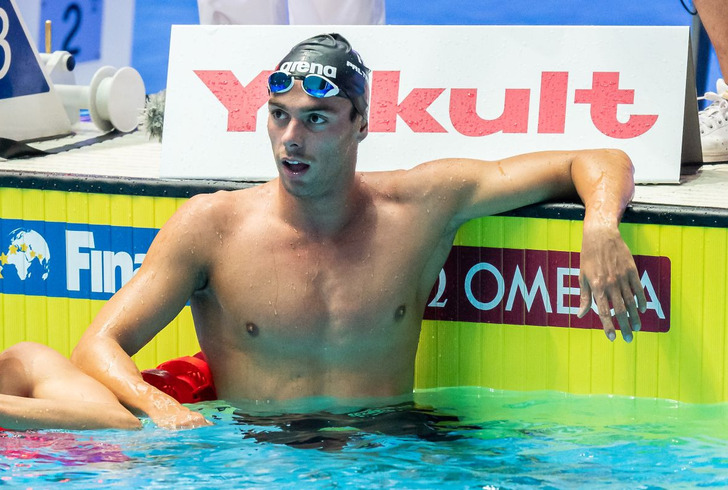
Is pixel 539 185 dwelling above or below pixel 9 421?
above

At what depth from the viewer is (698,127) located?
12.5 ft

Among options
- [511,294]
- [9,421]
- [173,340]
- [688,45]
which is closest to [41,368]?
[9,421]

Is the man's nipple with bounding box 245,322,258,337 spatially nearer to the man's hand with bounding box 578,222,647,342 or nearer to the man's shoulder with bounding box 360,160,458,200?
the man's shoulder with bounding box 360,160,458,200

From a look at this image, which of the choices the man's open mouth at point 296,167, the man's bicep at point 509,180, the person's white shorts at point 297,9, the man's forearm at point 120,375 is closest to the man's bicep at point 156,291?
the man's forearm at point 120,375

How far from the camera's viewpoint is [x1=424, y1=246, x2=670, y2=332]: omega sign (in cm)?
342

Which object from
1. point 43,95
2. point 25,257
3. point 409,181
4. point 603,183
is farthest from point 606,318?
point 43,95

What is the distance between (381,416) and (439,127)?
3.16 feet

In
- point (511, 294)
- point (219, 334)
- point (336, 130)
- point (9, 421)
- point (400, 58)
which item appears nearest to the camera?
point (9, 421)

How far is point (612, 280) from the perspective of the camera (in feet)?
9.60

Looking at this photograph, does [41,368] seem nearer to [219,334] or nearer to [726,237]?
[219,334]

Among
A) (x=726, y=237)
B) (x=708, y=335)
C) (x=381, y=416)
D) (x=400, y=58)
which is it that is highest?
(x=400, y=58)

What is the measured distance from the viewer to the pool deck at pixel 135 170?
11.3ft

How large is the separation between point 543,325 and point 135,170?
4.66 feet

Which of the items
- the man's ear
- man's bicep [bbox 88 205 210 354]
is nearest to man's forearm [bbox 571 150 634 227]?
the man's ear
